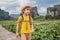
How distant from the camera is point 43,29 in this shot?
3672mm

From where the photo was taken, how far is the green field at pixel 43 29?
3.62 metres

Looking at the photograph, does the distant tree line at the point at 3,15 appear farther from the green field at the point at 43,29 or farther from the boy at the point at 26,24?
the boy at the point at 26,24

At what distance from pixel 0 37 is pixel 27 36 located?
0.60 metres

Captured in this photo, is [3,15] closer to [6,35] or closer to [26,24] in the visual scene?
[6,35]

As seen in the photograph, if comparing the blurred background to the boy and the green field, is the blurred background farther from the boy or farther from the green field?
the boy

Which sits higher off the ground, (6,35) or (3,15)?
(3,15)

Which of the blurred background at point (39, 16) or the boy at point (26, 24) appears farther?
the blurred background at point (39, 16)

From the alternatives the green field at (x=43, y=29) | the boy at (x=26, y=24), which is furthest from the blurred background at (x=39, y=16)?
the boy at (x=26, y=24)

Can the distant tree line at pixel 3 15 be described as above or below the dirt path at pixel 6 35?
above

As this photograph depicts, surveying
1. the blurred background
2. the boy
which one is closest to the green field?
the blurred background

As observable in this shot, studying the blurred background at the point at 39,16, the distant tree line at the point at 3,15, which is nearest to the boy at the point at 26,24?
the blurred background at the point at 39,16

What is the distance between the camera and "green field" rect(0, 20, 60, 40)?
362 centimetres

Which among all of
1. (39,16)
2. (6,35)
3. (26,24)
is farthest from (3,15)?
(26,24)

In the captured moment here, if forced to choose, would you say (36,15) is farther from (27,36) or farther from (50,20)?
(27,36)
